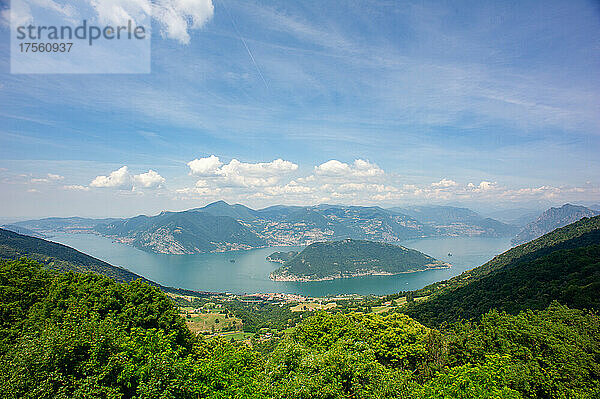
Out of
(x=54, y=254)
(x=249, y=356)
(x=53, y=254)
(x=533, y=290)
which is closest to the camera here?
(x=249, y=356)

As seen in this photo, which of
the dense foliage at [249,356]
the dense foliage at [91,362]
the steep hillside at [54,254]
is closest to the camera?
the dense foliage at [91,362]

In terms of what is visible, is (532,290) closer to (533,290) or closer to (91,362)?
(533,290)

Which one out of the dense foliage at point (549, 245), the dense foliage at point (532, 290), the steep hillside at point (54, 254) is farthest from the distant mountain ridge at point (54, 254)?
the dense foliage at point (549, 245)

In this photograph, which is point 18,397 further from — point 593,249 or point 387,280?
point 387,280

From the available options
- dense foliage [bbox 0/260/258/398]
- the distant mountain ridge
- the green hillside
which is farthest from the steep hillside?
the green hillside

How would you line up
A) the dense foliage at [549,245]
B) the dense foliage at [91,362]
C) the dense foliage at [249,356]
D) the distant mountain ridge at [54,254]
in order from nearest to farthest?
the dense foliage at [91,362] < the dense foliage at [249,356] < the dense foliage at [549,245] < the distant mountain ridge at [54,254]

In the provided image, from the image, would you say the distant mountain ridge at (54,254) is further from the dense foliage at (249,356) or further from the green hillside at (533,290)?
the dense foliage at (249,356)

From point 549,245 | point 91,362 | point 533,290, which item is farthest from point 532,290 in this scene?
point 549,245

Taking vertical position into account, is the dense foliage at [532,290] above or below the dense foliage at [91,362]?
below

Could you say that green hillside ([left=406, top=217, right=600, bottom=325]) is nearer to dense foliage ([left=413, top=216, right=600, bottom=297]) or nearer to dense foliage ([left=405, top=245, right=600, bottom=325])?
dense foliage ([left=405, top=245, right=600, bottom=325])
